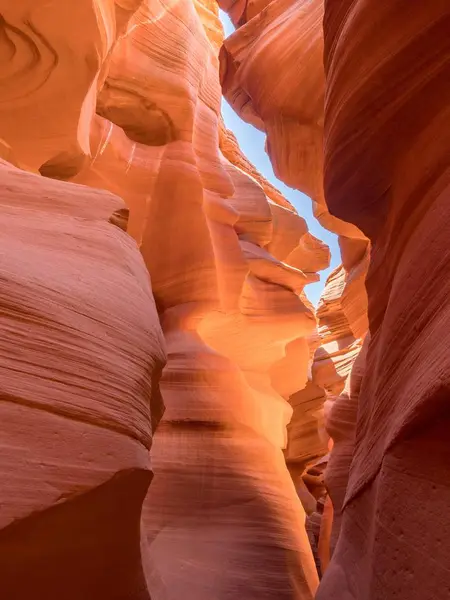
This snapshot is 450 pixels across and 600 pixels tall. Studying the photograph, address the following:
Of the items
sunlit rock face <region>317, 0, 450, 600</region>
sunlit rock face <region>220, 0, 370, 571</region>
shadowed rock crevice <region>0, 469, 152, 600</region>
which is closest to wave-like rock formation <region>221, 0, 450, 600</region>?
sunlit rock face <region>317, 0, 450, 600</region>

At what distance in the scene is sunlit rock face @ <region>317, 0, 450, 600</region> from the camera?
5.37 ft

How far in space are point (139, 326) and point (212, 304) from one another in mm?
3410

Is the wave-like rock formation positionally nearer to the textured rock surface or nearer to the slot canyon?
the slot canyon

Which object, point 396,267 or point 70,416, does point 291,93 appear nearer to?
point 396,267

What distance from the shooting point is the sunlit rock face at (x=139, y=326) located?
158 centimetres

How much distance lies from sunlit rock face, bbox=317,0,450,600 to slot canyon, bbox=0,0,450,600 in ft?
0.03

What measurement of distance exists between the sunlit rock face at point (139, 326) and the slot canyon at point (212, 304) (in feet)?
0.04

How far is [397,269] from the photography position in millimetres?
2352

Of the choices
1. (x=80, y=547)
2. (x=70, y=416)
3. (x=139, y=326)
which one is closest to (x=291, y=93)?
(x=139, y=326)

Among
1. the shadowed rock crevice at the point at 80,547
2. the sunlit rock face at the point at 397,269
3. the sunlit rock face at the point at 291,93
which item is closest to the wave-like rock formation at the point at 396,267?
the sunlit rock face at the point at 397,269

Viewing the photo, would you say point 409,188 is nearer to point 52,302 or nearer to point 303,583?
point 52,302

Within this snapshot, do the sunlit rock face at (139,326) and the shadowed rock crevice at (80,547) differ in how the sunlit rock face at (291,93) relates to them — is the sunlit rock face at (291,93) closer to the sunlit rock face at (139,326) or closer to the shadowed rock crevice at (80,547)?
the sunlit rock face at (139,326)

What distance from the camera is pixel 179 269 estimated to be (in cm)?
549

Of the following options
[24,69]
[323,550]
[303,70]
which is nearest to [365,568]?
[24,69]
